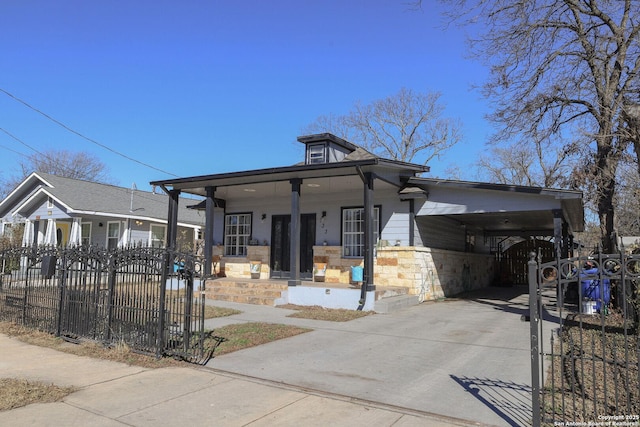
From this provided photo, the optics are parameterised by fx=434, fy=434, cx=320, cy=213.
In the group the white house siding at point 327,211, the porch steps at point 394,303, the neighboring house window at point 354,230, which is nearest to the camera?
the porch steps at point 394,303

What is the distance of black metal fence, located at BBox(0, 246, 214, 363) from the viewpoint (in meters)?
6.50

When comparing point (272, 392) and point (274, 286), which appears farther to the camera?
A: point (274, 286)

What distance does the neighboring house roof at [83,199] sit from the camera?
19984mm

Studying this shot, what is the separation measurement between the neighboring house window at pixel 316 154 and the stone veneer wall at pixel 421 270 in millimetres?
3959

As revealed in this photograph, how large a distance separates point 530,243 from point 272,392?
2085 centimetres

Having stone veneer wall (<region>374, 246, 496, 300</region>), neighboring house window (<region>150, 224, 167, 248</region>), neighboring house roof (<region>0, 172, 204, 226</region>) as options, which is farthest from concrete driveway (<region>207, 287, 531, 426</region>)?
neighboring house window (<region>150, 224, 167, 248</region>)

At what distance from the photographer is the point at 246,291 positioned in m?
13.3

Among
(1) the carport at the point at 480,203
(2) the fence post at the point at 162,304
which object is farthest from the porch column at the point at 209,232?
(2) the fence post at the point at 162,304

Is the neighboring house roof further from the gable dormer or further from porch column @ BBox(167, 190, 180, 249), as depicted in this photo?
the gable dormer

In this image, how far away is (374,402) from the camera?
15.5 feet

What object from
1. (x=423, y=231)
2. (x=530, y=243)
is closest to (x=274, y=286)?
(x=423, y=231)

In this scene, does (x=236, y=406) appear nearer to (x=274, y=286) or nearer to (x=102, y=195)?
(x=274, y=286)

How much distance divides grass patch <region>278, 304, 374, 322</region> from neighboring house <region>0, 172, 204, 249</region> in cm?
1013

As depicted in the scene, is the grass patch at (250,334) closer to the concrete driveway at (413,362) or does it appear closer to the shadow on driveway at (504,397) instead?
the concrete driveway at (413,362)
